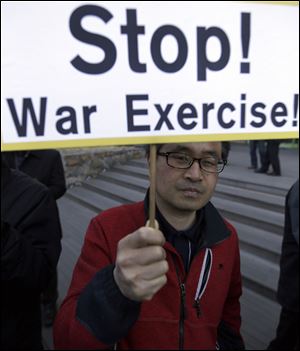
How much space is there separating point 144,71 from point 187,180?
16.0 inches

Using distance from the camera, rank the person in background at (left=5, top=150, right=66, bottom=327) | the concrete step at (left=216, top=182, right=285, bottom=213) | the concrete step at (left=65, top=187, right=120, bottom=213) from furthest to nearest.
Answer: the concrete step at (left=65, top=187, right=120, bottom=213) → the concrete step at (left=216, top=182, right=285, bottom=213) → the person in background at (left=5, top=150, right=66, bottom=327)

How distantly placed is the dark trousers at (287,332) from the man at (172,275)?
104cm

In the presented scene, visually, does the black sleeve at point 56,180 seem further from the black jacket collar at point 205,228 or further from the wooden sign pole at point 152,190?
the wooden sign pole at point 152,190

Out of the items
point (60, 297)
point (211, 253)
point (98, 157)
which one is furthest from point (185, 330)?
point (98, 157)

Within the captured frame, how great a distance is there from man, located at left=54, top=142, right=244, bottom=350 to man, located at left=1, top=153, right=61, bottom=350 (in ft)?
1.06

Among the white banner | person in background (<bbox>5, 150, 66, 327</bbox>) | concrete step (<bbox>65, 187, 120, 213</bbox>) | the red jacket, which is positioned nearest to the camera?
the white banner

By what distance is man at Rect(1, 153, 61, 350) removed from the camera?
1396 millimetres

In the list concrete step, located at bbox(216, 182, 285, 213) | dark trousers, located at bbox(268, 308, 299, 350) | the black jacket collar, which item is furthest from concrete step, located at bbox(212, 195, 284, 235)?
the black jacket collar

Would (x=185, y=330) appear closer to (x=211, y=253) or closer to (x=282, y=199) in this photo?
(x=211, y=253)

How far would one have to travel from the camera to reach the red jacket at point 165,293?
109cm

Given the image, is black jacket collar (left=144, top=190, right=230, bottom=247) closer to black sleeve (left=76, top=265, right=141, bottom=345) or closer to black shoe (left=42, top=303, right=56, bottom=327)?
black sleeve (left=76, top=265, right=141, bottom=345)

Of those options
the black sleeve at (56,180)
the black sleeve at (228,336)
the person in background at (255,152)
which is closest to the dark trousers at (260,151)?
the person in background at (255,152)

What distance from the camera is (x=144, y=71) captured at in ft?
2.85

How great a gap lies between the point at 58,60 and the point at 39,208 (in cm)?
85
